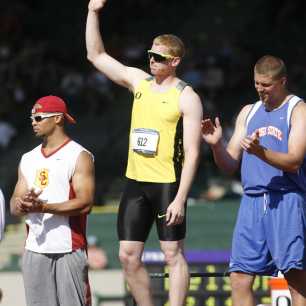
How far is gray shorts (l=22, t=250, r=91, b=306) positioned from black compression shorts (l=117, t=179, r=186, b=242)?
1.33ft

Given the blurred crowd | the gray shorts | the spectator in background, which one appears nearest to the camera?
the gray shorts

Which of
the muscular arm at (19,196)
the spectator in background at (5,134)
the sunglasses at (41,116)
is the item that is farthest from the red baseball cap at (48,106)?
the spectator in background at (5,134)

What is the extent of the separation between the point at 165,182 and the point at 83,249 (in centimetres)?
78

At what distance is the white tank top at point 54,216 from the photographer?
329 inches

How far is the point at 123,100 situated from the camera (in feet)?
70.2

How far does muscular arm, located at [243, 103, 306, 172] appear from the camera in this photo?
7.57 metres

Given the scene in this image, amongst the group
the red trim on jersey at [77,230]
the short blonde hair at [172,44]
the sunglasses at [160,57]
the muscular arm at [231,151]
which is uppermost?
the short blonde hair at [172,44]

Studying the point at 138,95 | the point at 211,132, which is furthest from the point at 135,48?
the point at 211,132

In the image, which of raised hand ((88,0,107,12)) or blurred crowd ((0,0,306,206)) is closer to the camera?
raised hand ((88,0,107,12))

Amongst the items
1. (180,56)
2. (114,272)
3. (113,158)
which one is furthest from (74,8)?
(180,56)

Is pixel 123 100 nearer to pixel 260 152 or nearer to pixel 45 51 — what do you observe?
pixel 45 51

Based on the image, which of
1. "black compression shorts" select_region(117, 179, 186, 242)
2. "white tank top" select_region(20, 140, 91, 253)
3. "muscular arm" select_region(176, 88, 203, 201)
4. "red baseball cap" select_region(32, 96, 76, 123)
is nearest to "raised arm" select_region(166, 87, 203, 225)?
"muscular arm" select_region(176, 88, 203, 201)

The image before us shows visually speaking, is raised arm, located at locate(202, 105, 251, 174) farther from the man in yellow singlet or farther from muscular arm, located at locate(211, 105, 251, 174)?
the man in yellow singlet

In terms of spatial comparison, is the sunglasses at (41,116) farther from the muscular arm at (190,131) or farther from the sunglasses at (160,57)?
the muscular arm at (190,131)
